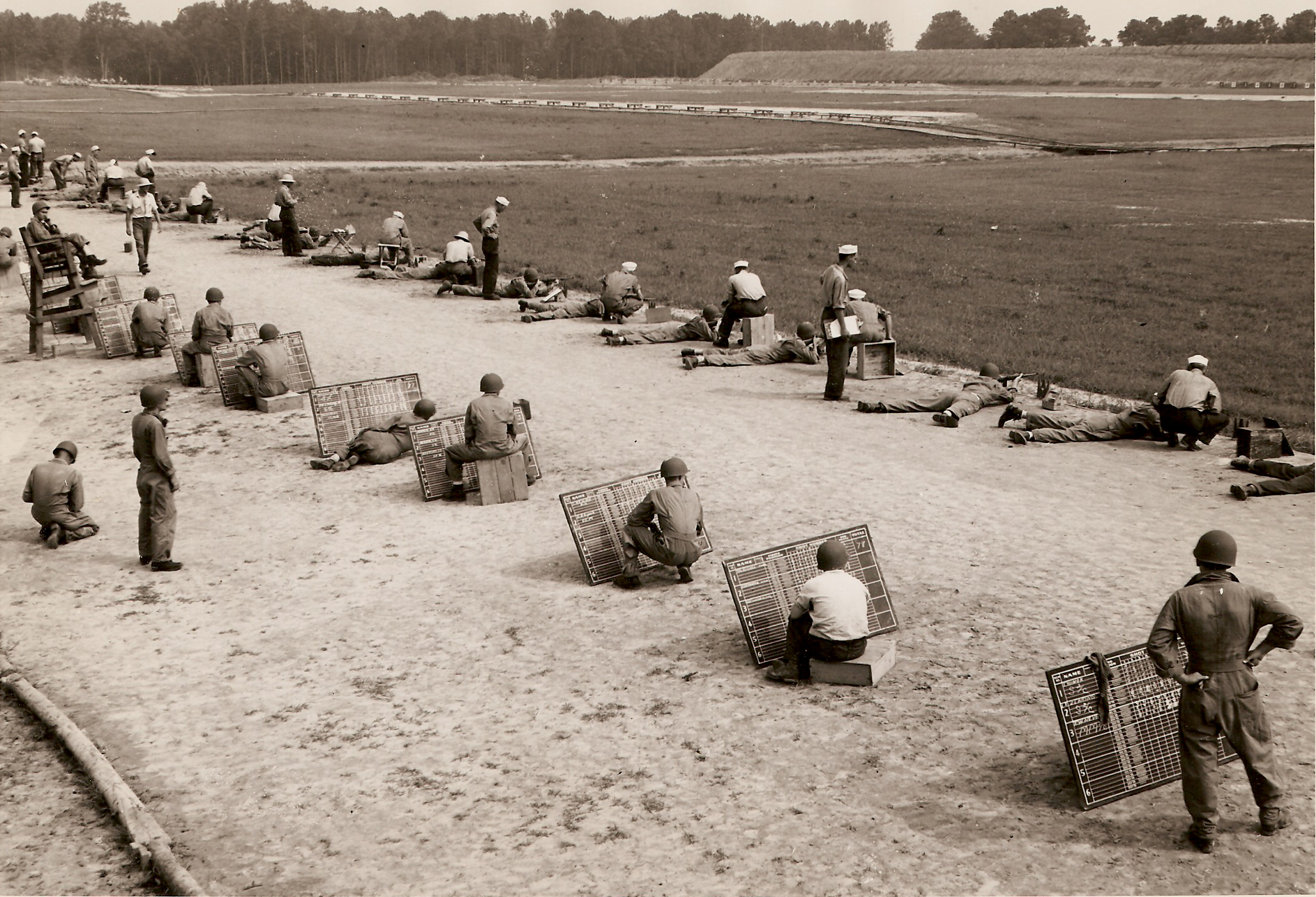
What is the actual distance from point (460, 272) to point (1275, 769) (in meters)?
24.8

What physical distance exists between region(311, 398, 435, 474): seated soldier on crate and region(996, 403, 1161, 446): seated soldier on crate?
8.78 m

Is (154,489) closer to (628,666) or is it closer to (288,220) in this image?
(628,666)

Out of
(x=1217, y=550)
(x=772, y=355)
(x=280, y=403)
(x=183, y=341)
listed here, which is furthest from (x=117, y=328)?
(x=1217, y=550)

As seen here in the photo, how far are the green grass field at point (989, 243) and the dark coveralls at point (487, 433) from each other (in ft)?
34.6

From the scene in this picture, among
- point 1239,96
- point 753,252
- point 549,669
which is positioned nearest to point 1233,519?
point 549,669

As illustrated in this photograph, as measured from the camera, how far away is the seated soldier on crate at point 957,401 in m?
19.0

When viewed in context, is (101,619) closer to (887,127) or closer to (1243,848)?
(1243,848)

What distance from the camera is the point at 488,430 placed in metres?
15.6

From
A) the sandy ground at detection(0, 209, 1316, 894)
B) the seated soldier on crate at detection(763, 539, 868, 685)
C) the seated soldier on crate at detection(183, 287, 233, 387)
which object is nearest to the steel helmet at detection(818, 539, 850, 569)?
the seated soldier on crate at detection(763, 539, 868, 685)

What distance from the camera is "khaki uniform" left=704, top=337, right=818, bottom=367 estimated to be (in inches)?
911

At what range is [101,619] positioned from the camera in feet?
41.8

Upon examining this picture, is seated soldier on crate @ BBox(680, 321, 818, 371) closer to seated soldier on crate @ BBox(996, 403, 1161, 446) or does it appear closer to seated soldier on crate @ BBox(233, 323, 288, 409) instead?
seated soldier on crate @ BBox(996, 403, 1161, 446)

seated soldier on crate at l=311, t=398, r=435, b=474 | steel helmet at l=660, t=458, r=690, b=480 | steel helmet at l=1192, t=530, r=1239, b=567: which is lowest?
seated soldier on crate at l=311, t=398, r=435, b=474

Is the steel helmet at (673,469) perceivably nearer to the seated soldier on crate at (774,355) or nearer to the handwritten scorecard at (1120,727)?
the handwritten scorecard at (1120,727)
